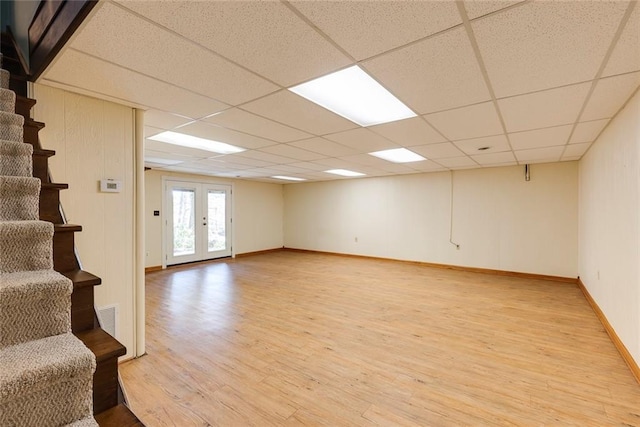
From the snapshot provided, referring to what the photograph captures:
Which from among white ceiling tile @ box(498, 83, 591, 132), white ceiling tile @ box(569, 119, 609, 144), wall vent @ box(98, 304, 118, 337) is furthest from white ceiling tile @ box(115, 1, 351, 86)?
white ceiling tile @ box(569, 119, 609, 144)

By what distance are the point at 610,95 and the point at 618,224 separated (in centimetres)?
128

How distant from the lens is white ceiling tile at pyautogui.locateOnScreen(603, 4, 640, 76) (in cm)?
142

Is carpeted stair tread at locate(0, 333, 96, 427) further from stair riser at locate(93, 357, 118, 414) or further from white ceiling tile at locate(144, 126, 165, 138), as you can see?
white ceiling tile at locate(144, 126, 165, 138)

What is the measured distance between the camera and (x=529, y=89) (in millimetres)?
2176

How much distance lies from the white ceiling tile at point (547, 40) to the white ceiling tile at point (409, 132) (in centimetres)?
101

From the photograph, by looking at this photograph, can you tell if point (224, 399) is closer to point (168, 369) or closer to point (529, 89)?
point (168, 369)

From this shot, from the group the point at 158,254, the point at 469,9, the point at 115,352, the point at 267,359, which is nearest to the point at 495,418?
the point at 267,359

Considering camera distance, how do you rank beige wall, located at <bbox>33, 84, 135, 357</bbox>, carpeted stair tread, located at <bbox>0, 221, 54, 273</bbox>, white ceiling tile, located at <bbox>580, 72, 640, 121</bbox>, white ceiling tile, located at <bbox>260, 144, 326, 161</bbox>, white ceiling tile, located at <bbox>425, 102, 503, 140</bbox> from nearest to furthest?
carpeted stair tread, located at <bbox>0, 221, 54, 273</bbox> → white ceiling tile, located at <bbox>580, 72, 640, 121</bbox> → beige wall, located at <bbox>33, 84, 135, 357</bbox> → white ceiling tile, located at <bbox>425, 102, 503, 140</bbox> → white ceiling tile, located at <bbox>260, 144, 326, 161</bbox>

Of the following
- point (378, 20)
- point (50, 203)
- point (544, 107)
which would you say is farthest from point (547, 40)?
point (50, 203)

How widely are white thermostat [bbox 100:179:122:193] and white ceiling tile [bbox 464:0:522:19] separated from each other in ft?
8.88

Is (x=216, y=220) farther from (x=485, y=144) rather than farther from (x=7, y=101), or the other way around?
(x=485, y=144)

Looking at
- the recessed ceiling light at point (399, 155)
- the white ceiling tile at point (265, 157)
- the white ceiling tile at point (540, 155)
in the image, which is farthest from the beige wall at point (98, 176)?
the white ceiling tile at point (540, 155)

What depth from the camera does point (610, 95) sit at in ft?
7.53

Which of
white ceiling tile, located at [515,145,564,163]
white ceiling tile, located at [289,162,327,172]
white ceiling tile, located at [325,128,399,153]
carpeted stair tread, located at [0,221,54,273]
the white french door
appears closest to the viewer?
carpeted stair tread, located at [0,221,54,273]
